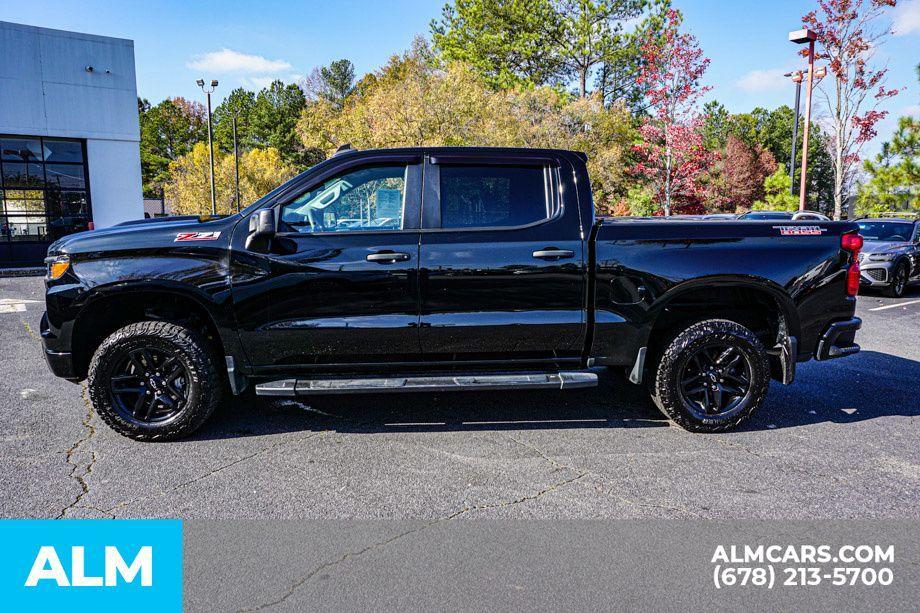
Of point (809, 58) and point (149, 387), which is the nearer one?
point (149, 387)

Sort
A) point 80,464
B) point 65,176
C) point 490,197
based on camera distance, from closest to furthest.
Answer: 1. point 80,464
2. point 490,197
3. point 65,176

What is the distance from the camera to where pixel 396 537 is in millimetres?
3229

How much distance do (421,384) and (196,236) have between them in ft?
6.06

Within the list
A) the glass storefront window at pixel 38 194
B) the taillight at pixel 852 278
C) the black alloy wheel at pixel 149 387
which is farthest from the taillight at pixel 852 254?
the glass storefront window at pixel 38 194

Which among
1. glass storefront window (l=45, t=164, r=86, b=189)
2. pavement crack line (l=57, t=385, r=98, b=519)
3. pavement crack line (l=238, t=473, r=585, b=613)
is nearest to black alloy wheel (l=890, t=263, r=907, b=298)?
pavement crack line (l=238, t=473, r=585, b=613)

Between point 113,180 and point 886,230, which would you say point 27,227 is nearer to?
point 113,180

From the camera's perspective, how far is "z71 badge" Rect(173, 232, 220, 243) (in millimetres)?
4453

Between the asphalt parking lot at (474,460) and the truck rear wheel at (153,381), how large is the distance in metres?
0.15

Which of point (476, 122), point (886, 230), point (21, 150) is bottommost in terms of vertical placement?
point (886, 230)

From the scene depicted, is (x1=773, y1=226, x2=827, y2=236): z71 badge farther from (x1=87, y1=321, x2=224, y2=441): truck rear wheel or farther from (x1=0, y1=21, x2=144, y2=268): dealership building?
(x1=0, y1=21, x2=144, y2=268): dealership building

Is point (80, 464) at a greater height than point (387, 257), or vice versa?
point (387, 257)

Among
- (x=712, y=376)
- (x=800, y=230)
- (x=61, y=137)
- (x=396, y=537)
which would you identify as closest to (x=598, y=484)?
(x=396, y=537)

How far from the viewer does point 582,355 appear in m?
4.77

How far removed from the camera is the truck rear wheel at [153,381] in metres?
4.46
